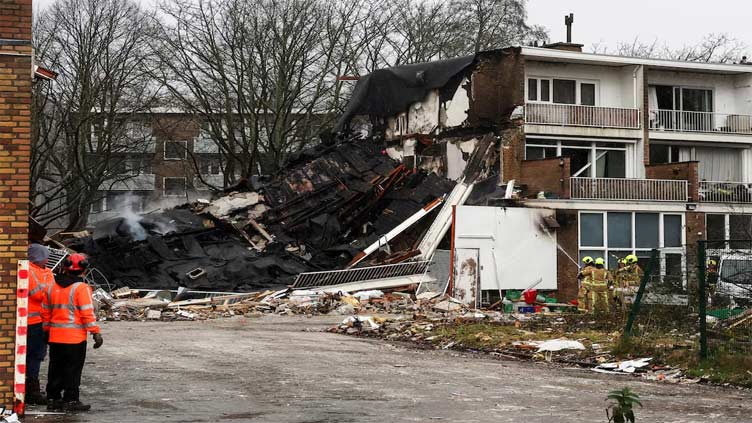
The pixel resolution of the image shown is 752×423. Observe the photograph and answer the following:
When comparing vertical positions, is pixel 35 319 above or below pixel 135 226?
below

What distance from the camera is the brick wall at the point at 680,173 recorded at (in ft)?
123

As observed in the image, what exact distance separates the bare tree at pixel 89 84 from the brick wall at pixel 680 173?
2078cm

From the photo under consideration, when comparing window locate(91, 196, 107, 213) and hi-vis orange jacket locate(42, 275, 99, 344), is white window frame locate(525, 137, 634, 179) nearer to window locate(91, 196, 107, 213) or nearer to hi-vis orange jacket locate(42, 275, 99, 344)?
hi-vis orange jacket locate(42, 275, 99, 344)

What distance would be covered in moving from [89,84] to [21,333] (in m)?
35.0

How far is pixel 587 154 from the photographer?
128 ft

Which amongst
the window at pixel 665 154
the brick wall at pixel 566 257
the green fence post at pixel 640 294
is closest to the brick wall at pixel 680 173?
the window at pixel 665 154

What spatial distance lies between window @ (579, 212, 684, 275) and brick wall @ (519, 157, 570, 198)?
1273 mm

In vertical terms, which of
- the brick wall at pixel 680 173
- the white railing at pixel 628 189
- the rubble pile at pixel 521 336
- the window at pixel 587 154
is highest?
the window at pixel 587 154

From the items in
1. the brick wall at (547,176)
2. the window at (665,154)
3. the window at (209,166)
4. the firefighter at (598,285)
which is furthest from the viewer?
the window at (209,166)

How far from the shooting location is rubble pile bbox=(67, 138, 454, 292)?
30844mm

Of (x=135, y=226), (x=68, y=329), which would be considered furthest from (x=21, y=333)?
Result: (x=135, y=226)

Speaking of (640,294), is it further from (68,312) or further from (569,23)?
(569,23)

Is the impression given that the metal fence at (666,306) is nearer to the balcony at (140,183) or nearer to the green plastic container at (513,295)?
the green plastic container at (513,295)

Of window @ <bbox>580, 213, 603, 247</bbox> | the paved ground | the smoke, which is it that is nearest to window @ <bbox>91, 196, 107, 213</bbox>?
the smoke
